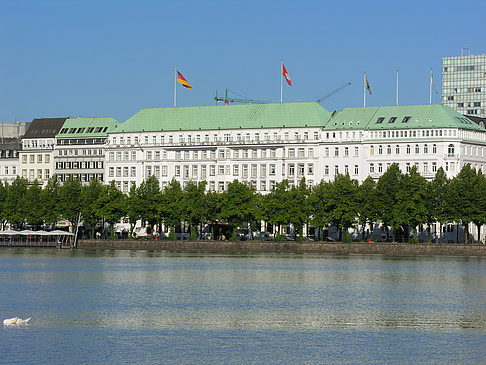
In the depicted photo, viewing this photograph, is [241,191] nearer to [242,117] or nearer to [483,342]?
[242,117]

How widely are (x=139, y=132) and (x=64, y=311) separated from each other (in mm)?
123929

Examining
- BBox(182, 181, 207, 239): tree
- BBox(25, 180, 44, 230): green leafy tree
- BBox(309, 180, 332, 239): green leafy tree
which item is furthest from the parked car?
BBox(25, 180, 44, 230): green leafy tree

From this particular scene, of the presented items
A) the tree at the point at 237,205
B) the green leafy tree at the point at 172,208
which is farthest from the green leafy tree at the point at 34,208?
the tree at the point at 237,205

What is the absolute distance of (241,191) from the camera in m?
162

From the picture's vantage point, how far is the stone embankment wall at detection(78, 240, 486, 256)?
140m

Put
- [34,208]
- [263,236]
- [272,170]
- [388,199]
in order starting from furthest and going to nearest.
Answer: [272,170] < [34,208] < [263,236] < [388,199]

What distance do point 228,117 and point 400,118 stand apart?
32.5 m

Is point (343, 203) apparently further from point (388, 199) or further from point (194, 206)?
point (194, 206)

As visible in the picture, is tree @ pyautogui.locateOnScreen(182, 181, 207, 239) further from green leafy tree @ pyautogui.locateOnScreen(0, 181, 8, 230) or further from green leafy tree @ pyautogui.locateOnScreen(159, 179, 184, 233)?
green leafy tree @ pyautogui.locateOnScreen(0, 181, 8, 230)

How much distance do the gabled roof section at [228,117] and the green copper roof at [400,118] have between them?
4.20 m

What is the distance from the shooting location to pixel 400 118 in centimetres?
17425

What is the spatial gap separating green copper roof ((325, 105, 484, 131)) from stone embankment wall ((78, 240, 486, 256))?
31.8 metres

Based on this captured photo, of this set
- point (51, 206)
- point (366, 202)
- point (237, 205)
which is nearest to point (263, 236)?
point (237, 205)

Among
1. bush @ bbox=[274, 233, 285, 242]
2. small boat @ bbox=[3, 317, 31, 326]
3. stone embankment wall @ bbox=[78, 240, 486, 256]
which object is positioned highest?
bush @ bbox=[274, 233, 285, 242]
